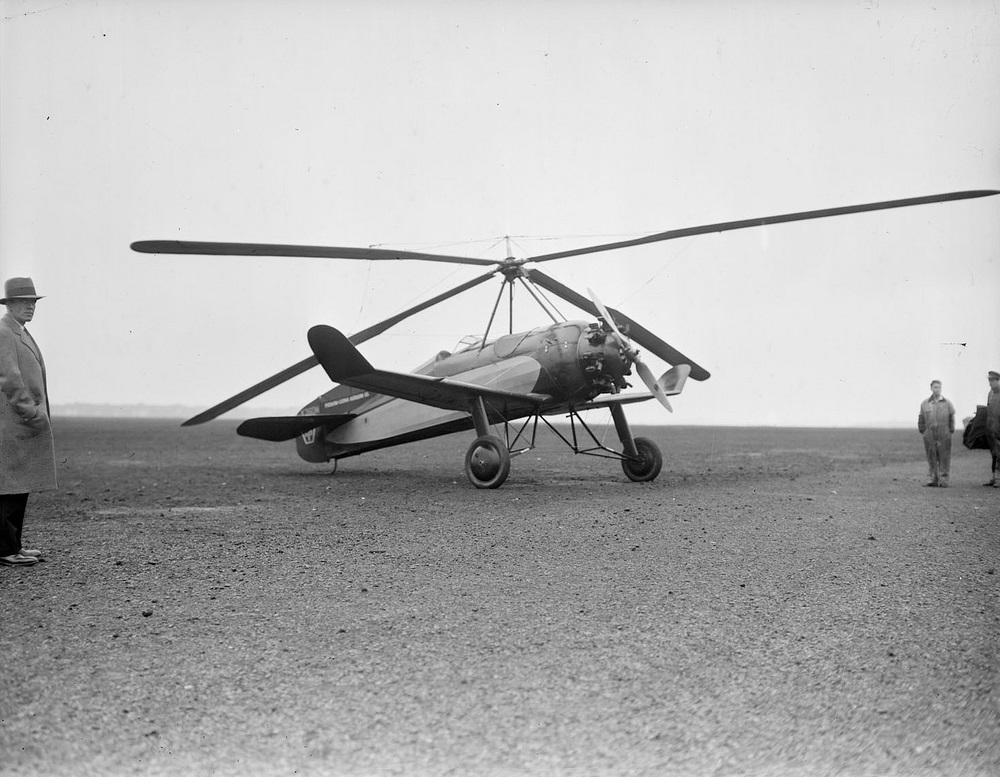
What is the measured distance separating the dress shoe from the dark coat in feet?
1.77

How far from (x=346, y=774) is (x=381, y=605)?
2011mm

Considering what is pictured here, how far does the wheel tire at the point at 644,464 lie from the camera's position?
494 inches

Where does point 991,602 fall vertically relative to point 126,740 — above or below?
below

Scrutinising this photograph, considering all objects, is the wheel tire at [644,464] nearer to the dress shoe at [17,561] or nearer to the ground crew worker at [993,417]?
the ground crew worker at [993,417]

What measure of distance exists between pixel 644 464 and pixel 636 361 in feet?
6.62

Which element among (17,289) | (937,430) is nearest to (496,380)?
(937,430)

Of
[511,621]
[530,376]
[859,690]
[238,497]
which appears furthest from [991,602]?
[238,497]

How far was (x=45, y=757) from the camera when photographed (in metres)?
2.51

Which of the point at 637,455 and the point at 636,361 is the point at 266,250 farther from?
the point at 637,455

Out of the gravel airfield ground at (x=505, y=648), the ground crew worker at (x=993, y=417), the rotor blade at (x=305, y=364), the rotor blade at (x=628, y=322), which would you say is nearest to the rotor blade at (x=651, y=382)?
the rotor blade at (x=628, y=322)

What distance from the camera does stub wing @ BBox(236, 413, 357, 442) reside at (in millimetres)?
14219

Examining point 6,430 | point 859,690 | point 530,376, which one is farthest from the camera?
point 530,376

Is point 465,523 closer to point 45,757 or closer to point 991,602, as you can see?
point 991,602

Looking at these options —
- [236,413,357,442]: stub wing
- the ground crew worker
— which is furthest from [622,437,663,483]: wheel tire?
[236,413,357,442]: stub wing
